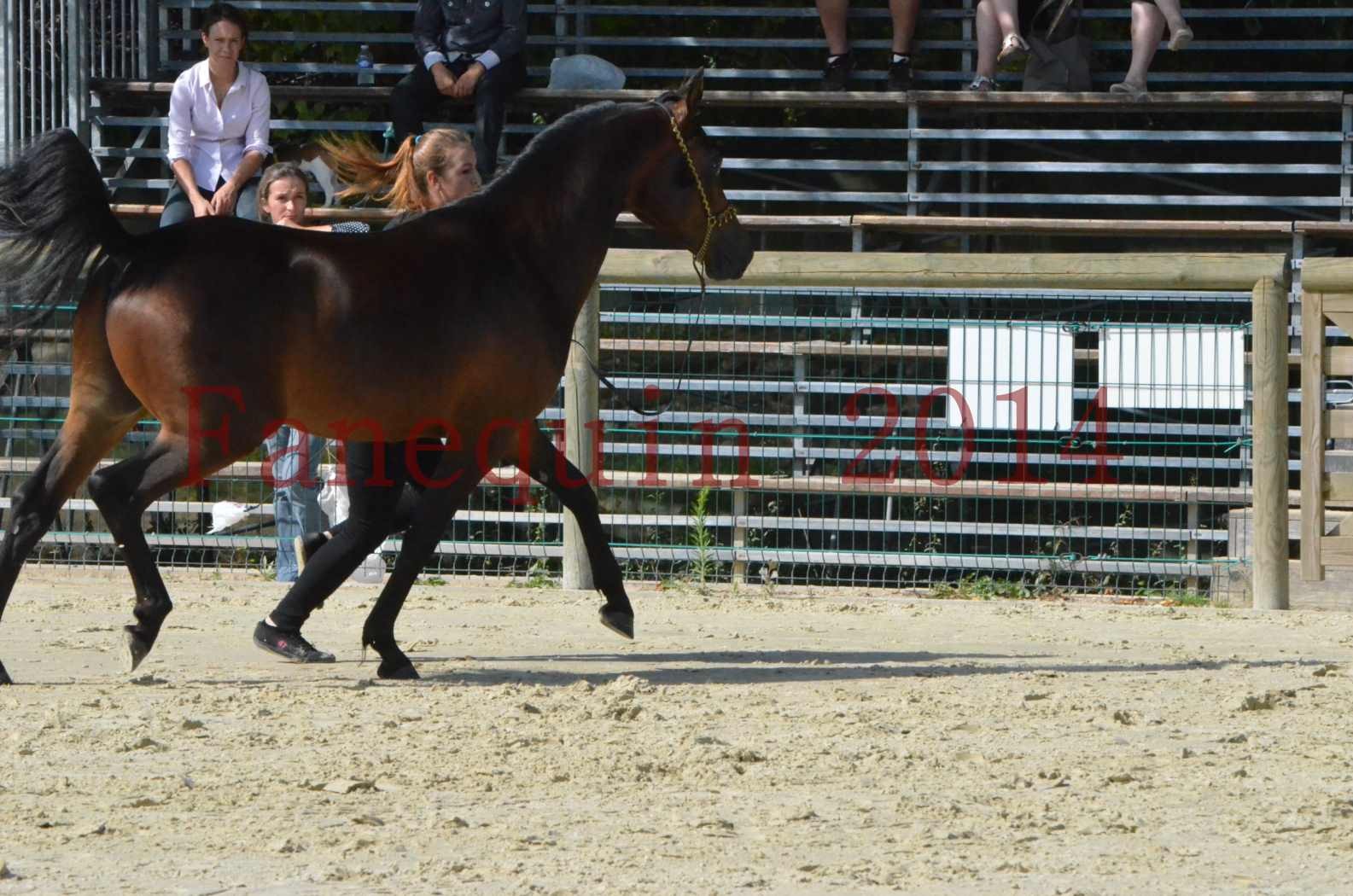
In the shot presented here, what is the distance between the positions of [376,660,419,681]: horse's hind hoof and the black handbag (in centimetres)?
767

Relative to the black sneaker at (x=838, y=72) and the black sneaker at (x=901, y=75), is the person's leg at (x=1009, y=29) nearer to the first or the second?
the black sneaker at (x=901, y=75)

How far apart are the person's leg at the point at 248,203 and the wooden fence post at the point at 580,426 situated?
1.72 metres

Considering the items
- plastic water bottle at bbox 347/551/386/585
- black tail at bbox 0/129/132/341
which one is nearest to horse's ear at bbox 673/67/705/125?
black tail at bbox 0/129/132/341

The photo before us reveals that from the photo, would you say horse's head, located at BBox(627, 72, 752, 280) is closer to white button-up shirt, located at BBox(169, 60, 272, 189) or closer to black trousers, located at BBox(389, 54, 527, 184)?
white button-up shirt, located at BBox(169, 60, 272, 189)

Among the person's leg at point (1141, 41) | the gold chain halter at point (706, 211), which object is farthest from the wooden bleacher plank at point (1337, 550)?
the person's leg at point (1141, 41)

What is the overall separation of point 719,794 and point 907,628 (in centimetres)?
331

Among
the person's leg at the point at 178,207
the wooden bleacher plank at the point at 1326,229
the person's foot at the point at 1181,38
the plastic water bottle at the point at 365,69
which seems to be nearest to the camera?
the person's leg at the point at 178,207

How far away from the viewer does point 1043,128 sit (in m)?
12.9

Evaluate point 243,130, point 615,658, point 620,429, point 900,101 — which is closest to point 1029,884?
point 615,658

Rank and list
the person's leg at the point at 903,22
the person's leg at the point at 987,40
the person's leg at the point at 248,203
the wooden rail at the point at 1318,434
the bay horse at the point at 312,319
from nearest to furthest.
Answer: the bay horse at the point at 312,319
the wooden rail at the point at 1318,434
the person's leg at the point at 248,203
the person's leg at the point at 987,40
the person's leg at the point at 903,22

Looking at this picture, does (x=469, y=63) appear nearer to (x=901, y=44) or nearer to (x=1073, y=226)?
(x=901, y=44)

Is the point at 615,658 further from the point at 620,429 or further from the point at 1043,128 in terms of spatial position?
the point at 1043,128

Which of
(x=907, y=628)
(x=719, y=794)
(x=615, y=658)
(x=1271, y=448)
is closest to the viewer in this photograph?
(x=719, y=794)

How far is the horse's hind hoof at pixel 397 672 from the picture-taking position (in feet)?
19.6
